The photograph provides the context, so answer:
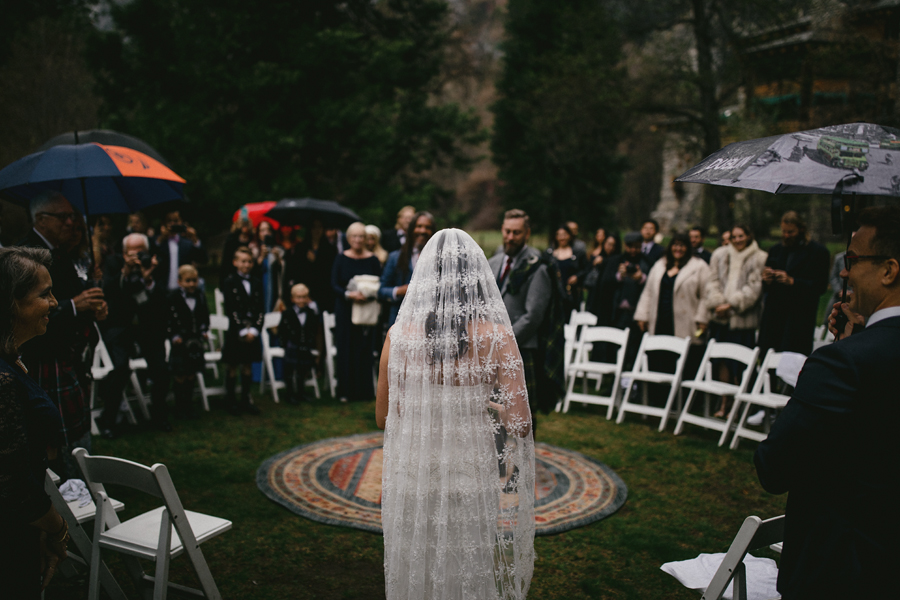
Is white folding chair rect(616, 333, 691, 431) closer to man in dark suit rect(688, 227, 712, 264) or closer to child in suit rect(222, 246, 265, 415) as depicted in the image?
man in dark suit rect(688, 227, 712, 264)

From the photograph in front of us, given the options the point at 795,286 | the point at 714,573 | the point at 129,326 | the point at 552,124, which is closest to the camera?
the point at 714,573

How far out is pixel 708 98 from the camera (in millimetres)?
16516

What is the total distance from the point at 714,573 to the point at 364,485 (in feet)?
10.6

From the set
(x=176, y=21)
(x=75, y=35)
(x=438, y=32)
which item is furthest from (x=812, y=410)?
(x=75, y=35)

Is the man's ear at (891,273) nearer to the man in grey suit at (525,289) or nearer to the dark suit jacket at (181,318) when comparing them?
the man in grey suit at (525,289)

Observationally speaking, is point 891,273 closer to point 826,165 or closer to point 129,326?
point 826,165

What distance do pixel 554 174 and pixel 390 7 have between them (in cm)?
1188

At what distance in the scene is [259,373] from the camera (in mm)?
9023

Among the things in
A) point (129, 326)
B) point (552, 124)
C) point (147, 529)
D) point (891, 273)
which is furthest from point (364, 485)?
point (552, 124)

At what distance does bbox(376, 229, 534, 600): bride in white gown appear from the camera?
271cm

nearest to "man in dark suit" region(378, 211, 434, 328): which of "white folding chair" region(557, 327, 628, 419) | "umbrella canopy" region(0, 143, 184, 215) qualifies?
"umbrella canopy" region(0, 143, 184, 215)

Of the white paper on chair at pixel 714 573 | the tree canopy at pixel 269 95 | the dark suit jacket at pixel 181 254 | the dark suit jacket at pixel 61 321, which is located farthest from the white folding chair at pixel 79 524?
the tree canopy at pixel 269 95

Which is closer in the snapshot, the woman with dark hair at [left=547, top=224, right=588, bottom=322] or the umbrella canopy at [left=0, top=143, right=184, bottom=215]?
the umbrella canopy at [left=0, top=143, right=184, bottom=215]

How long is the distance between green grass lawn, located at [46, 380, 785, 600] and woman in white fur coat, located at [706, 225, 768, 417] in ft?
4.68
